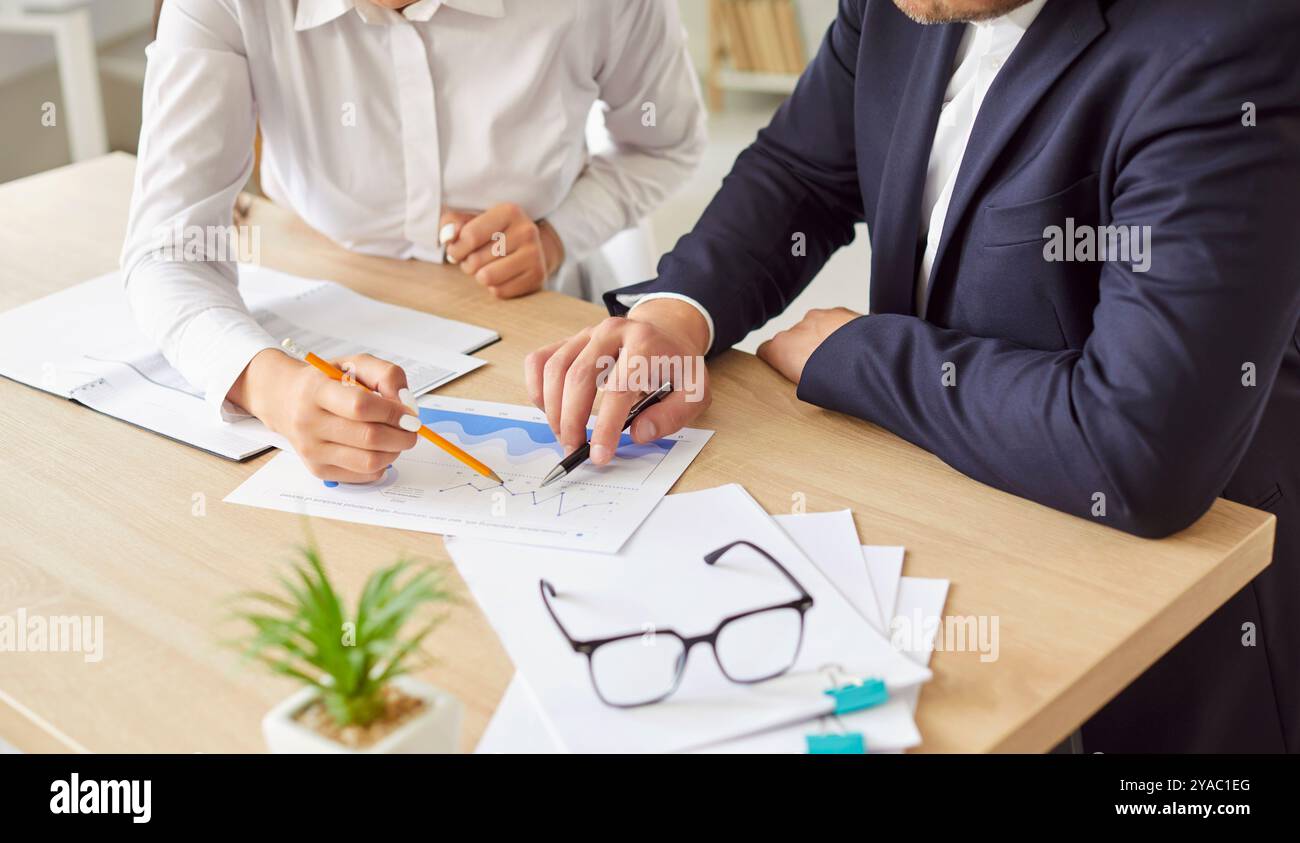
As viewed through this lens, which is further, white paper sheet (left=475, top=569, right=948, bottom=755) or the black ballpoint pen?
the black ballpoint pen

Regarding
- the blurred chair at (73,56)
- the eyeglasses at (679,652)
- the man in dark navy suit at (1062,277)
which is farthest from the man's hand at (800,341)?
the blurred chair at (73,56)

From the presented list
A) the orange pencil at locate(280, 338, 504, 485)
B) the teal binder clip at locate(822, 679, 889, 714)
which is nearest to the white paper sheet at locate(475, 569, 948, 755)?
the teal binder clip at locate(822, 679, 889, 714)

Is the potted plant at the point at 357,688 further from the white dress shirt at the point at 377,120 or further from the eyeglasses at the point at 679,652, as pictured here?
the white dress shirt at the point at 377,120

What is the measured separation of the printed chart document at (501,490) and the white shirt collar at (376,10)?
0.62 meters

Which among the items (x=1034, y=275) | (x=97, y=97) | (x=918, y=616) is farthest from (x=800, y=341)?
(x=97, y=97)

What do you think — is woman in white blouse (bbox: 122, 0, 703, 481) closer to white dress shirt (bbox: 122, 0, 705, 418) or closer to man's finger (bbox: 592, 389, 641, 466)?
white dress shirt (bbox: 122, 0, 705, 418)

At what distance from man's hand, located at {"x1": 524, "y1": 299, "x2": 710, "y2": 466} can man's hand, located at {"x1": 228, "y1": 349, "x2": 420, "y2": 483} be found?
0.14m

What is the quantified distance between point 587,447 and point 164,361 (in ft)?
1.94

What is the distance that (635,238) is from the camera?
7.47 feet

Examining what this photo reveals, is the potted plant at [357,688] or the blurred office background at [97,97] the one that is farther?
the blurred office background at [97,97]

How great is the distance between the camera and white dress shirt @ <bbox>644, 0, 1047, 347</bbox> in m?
1.35

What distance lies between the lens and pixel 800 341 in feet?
4.59

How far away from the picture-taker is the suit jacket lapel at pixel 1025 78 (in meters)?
1.21

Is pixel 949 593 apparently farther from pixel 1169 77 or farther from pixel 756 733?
pixel 1169 77
